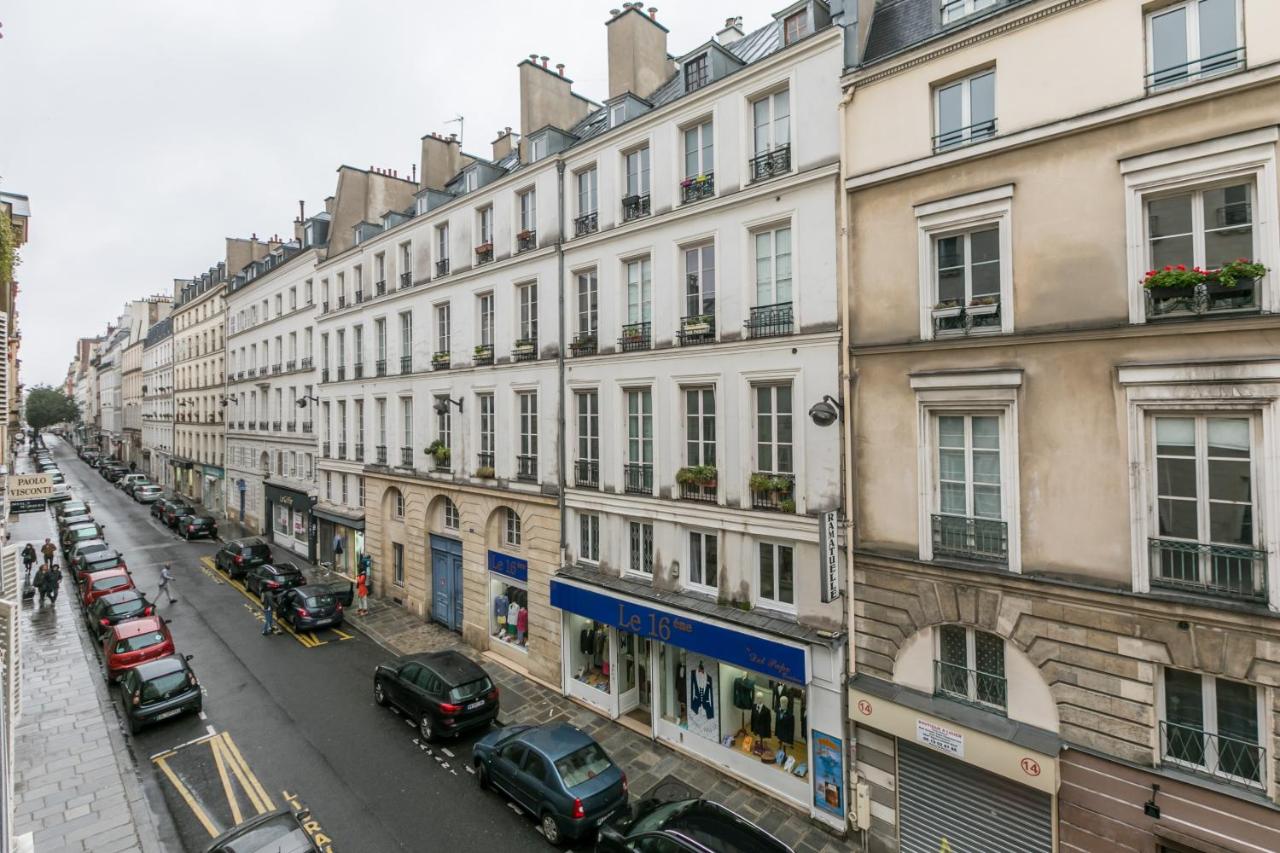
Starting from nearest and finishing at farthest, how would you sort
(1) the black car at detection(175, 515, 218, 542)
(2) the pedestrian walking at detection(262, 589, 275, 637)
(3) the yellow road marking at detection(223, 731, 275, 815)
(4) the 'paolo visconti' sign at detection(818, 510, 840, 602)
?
1. (4) the 'paolo visconti' sign at detection(818, 510, 840, 602)
2. (3) the yellow road marking at detection(223, 731, 275, 815)
3. (2) the pedestrian walking at detection(262, 589, 275, 637)
4. (1) the black car at detection(175, 515, 218, 542)

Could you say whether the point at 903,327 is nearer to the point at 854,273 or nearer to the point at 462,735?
the point at 854,273

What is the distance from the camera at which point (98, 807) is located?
1187 cm

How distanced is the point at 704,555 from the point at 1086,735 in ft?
24.1

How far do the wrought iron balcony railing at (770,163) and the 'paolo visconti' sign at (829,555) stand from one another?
7003mm

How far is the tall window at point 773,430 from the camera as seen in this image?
12.6 meters

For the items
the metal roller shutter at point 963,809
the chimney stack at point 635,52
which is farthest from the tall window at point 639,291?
the metal roller shutter at point 963,809

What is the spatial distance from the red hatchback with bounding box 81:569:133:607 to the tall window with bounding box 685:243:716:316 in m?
23.0

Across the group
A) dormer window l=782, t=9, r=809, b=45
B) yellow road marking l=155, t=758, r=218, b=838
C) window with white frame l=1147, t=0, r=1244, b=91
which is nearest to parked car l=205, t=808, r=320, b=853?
yellow road marking l=155, t=758, r=218, b=838

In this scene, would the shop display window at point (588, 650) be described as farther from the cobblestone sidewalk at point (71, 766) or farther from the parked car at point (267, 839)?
the cobblestone sidewalk at point (71, 766)

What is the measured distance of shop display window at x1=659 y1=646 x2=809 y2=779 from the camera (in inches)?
499

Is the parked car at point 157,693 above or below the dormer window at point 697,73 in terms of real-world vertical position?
below

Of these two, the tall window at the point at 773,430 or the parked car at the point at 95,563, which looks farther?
the parked car at the point at 95,563

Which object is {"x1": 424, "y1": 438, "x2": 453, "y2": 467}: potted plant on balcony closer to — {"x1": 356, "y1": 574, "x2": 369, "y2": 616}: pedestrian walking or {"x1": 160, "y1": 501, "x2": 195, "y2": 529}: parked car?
{"x1": 356, "y1": 574, "x2": 369, "y2": 616}: pedestrian walking

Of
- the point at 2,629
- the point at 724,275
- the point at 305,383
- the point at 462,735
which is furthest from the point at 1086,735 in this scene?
the point at 305,383
